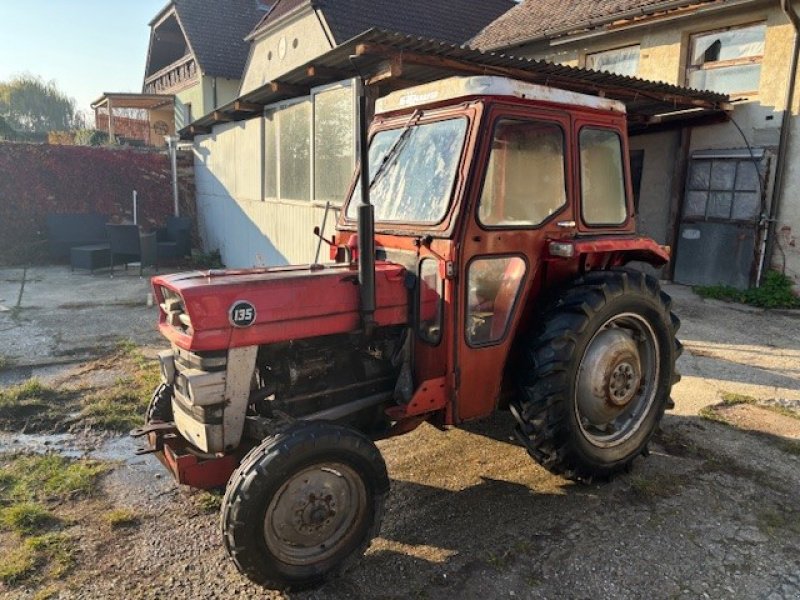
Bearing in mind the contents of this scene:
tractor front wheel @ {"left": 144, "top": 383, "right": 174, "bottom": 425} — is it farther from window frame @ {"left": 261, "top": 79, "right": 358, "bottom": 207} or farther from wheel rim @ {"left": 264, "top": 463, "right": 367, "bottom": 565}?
window frame @ {"left": 261, "top": 79, "right": 358, "bottom": 207}

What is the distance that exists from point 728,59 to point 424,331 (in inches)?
323

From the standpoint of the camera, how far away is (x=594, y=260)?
325cm

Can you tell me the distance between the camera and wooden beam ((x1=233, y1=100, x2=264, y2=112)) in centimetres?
896

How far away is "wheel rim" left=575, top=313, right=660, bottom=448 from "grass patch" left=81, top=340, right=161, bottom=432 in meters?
3.05

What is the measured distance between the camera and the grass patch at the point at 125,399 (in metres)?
4.13

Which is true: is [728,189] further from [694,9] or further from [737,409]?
[737,409]

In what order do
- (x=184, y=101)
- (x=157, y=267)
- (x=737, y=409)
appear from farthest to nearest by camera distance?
1. (x=184, y=101)
2. (x=157, y=267)
3. (x=737, y=409)

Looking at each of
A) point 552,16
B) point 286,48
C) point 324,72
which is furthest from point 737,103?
point 286,48

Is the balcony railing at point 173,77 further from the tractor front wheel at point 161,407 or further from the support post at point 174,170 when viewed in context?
the tractor front wheel at point 161,407

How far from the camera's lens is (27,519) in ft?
9.39

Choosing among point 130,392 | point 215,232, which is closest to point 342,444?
point 130,392

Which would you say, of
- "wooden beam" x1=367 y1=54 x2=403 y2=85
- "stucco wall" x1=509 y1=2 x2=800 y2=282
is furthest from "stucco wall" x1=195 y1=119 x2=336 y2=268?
"stucco wall" x1=509 y1=2 x2=800 y2=282

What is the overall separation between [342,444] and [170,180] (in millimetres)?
12934

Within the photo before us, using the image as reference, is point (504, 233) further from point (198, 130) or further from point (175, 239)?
point (198, 130)
